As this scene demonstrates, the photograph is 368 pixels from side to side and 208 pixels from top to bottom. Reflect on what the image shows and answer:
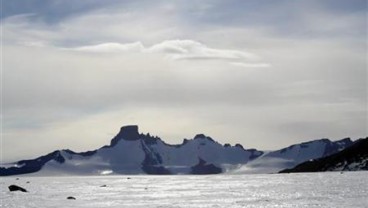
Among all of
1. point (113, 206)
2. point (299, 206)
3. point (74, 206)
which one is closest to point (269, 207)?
point (299, 206)

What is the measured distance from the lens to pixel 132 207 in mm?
109875

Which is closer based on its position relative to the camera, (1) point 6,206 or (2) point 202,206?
(2) point 202,206

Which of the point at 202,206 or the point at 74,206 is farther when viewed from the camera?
the point at 74,206

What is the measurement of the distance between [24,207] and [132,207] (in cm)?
2277

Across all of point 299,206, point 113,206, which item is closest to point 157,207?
point 113,206

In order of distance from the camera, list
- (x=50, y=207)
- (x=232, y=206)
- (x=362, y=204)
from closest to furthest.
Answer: (x=362, y=204) → (x=232, y=206) → (x=50, y=207)

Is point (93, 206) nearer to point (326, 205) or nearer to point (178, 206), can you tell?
point (178, 206)

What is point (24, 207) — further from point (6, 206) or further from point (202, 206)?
point (202, 206)

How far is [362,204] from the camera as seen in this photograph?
327ft

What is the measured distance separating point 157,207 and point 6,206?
33322 mm

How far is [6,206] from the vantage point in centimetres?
11794

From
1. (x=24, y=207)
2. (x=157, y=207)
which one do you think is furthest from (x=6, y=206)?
(x=157, y=207)

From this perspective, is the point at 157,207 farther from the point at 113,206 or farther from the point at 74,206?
the point at 74,206

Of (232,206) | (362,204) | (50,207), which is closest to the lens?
(362,204)
